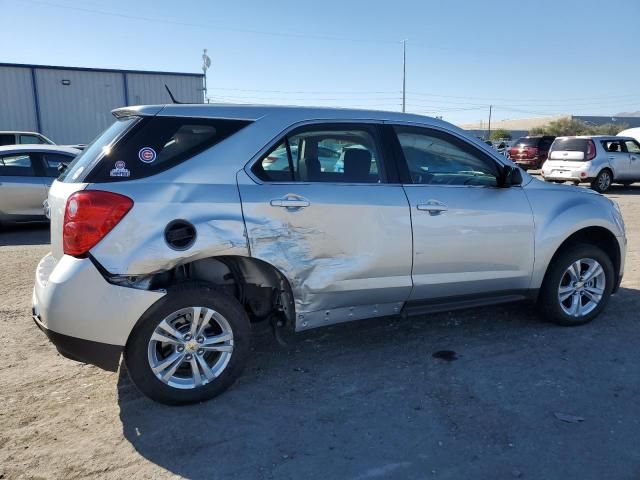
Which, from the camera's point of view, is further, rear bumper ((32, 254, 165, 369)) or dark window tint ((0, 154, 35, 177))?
dark window tint ((0, 154, 35, 177))

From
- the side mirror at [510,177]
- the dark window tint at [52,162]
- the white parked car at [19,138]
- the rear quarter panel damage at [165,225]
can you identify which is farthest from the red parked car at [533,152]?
the rear quarter panel damage at [165,225]

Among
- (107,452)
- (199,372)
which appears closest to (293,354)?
(199,372)

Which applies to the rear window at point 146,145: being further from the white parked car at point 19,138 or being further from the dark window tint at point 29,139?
the dark window tint at point 29,139

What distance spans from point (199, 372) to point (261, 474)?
89 centimetres

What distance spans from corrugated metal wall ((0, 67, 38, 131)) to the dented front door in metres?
23.3

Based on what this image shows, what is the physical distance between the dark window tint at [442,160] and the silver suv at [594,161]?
1392 cm

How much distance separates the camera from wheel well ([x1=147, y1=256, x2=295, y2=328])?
11.3 ft

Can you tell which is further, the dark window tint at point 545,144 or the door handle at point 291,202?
the dark window tint at point 545,144

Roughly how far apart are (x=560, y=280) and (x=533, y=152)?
783 inches

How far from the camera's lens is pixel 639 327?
465 centimetres

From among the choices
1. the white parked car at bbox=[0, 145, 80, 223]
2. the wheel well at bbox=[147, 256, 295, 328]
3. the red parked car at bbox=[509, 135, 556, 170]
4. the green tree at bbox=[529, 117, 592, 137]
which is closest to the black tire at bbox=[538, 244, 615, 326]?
the wheel well at bbox=[147, 256, 295, 328]

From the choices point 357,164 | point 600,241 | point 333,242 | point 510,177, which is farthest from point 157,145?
point 600,241

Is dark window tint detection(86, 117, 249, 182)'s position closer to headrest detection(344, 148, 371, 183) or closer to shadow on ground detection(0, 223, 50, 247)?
headrest detection(344, 148, 371, 183)

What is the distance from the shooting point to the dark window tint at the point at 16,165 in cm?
910
